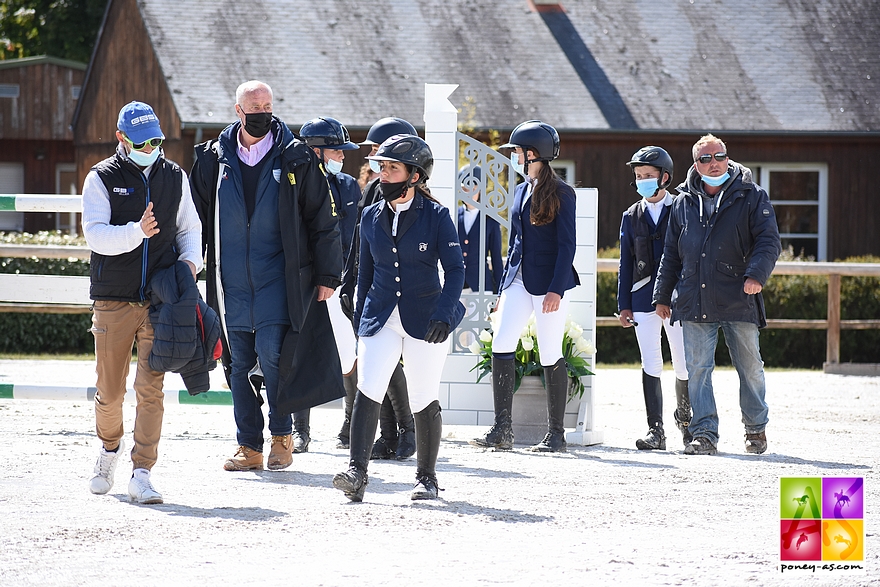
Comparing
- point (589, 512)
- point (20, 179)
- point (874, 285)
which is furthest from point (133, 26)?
point (589, 512)

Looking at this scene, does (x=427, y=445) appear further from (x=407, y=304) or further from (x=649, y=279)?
(x=649, y=279)

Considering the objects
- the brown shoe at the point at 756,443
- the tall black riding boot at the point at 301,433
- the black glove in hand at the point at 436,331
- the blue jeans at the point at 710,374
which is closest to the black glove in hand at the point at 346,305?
the tall black riding boot at the point at 301,433

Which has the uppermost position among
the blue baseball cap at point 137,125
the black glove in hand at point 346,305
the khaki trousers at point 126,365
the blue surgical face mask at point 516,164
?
the blue surgical face mask at point 516,164

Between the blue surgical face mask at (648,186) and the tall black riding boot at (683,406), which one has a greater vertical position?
the blue surgical face mask at (648,186)

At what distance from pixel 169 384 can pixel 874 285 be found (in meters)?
10.0

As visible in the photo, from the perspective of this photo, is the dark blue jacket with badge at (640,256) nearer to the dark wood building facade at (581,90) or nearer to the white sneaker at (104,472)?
the white sneaker at (104,472)

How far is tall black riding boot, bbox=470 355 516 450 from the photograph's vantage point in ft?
27.7

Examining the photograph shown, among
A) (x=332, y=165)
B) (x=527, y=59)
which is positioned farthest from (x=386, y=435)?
(x=527, y=59)

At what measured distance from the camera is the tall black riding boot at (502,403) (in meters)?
8.44

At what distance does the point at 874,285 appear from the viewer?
1628cm

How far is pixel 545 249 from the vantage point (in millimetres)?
8398

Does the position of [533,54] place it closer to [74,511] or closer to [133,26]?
[133,26]

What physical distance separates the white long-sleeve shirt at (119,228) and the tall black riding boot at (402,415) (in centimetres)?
183

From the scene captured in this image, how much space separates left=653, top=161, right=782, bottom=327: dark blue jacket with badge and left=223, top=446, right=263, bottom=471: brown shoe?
9.84 feet
